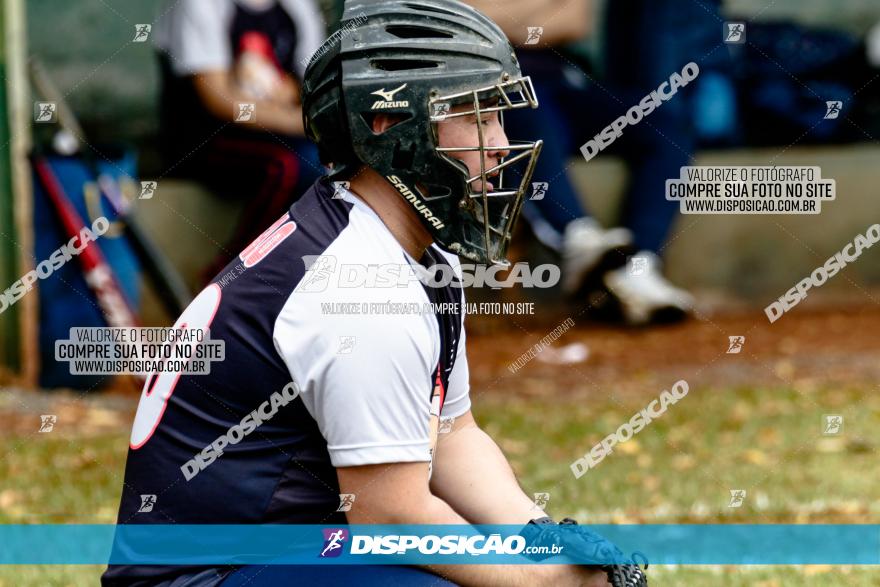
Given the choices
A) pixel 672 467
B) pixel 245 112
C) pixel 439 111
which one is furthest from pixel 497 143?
pixel 245 112

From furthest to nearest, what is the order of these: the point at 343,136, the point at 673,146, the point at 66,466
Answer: the point at 673,146 < the point at 66,466 < the point at 343,136

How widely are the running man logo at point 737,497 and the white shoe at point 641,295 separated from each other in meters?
3.57

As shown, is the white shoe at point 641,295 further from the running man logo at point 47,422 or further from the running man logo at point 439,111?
the running man logo at point 439,111

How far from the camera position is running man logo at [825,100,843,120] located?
10.5 m

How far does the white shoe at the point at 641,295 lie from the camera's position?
371 inches

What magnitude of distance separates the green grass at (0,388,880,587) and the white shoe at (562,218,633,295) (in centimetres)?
162

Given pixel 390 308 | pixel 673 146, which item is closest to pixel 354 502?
pixel 390 308

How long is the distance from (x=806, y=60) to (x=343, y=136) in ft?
27.3

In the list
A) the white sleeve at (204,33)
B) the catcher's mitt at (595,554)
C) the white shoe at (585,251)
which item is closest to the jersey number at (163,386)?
the catcher's mitt at (595,554)

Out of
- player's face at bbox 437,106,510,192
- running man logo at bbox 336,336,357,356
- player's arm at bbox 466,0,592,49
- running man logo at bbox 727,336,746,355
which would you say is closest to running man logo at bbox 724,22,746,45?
player's arm at bbox 466,0,592,49

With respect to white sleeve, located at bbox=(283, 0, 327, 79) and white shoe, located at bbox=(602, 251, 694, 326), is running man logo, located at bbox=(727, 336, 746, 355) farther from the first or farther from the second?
white sleeve, located at bbox=(283, 0, 327, 79)

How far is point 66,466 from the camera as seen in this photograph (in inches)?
260

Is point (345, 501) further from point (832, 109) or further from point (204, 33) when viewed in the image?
point (832, 109)

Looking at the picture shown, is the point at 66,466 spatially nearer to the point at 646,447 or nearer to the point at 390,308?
the point at 646,447
